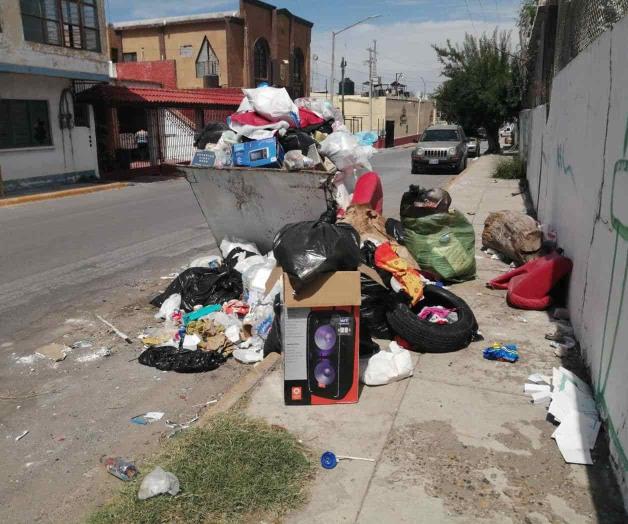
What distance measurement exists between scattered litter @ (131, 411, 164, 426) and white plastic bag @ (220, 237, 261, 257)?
279 centimetres

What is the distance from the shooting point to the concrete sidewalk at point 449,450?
2.72 meters

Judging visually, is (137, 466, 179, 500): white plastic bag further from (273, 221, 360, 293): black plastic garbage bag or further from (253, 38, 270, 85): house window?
(253, 38, 270, 85): house window

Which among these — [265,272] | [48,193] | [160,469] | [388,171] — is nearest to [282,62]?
[388,171]

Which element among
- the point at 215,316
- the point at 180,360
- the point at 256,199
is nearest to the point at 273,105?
the point at 256,199

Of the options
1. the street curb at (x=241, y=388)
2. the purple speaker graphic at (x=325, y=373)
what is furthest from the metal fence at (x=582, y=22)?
the street curb at (x=241, y=388)

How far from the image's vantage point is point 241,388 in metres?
3.98

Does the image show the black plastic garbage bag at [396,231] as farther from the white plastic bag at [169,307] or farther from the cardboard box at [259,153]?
the white plastic bag at [169,307]

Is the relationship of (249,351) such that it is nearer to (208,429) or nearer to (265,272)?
(265,272)

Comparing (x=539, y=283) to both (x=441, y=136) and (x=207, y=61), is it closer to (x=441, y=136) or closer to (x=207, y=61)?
(x=441, y=136)

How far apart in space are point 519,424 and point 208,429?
1896 millimetres

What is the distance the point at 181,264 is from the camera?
25.8 feet

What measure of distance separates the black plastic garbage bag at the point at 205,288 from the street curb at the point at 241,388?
50.9 inches

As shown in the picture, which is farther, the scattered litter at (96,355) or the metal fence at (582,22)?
the scattered litter at (96,355)

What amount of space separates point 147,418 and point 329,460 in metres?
1.47
